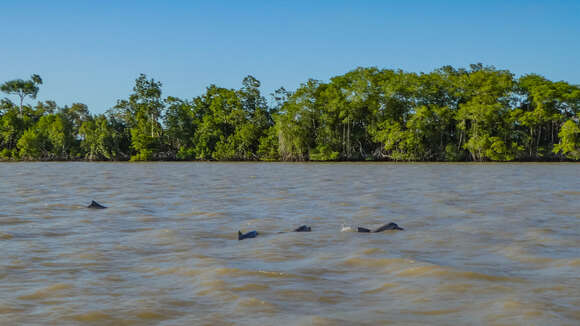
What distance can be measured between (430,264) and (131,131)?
55283 mm

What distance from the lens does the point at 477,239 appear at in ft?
21.2

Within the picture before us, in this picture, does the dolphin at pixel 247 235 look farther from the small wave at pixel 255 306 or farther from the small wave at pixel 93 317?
the small wave at pixel 93 317

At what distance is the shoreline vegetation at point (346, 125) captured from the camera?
44719 millimetres

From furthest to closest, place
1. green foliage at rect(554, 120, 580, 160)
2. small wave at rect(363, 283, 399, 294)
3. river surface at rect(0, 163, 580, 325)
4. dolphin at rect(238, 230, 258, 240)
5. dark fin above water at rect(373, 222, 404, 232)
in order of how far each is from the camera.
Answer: green foliage at rect(554, 120, 580, 160) → dark fin above water at rect(373, 222, 404, 232) → dolphin at rect(238, 230, 258, 240) → small wave at rect(363, 283, 399, 294) → river surface at rect(0, 163, 580, 325)

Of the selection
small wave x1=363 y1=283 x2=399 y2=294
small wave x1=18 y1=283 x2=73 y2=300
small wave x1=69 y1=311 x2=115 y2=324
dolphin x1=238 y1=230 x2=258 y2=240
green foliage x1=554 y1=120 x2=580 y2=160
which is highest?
green foliage x1=554 y1=120 x2=580 y2=160

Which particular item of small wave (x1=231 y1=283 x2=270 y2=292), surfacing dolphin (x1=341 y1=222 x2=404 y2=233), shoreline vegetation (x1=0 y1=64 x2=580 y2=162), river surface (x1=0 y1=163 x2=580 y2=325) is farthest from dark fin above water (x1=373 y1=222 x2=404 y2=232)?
shoreline vegetation (x1=0 y1=64 x2=580 y2=162)

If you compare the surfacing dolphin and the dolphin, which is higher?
the surfacing dolphin

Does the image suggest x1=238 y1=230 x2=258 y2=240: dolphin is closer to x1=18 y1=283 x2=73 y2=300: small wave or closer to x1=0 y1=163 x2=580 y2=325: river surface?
x1=0 y1=163 x2=580 y2=325: river surface

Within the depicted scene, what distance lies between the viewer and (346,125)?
5056cm

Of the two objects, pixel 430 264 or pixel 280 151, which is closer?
pixel 430 264

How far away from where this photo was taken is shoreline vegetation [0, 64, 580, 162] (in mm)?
44719

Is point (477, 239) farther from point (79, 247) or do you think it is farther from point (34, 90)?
point (34, 90)

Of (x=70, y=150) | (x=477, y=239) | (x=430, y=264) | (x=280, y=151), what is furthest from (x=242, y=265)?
(x=70, y=150)

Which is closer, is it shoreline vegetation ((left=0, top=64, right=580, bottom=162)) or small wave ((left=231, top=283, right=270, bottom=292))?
small wave ((left=231, top=283, right=270, bottom=292))
